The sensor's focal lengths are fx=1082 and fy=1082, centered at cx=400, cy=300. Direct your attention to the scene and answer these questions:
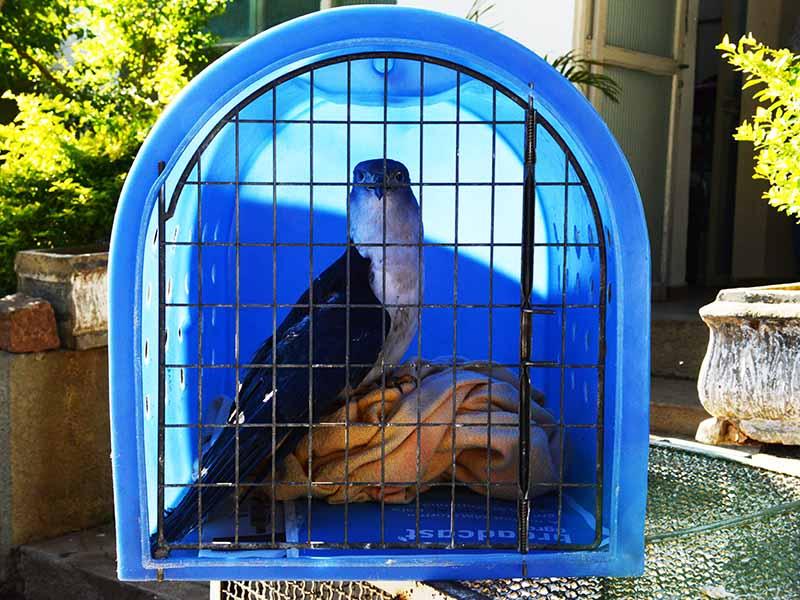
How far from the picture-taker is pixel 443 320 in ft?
9.31

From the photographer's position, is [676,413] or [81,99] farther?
[81,99]

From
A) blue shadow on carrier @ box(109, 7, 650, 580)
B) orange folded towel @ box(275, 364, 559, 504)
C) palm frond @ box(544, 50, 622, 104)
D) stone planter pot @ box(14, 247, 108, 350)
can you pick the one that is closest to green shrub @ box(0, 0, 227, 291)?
stone planter pot @ box(14, 247, 108, 350)

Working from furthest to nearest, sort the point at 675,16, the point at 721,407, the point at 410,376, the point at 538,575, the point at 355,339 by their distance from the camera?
the point at 675,16 → the point at 721,407 → the point at 410,376 → the point at 355,339 → the point at 538,575

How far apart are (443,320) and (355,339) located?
704 mm

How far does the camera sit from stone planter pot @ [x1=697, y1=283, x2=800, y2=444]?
9.98ft

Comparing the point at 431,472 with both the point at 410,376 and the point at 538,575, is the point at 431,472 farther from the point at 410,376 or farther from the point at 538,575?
the point at 538,575

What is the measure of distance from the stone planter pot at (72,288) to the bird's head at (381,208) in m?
1.61

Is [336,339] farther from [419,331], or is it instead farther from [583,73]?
[583,73]

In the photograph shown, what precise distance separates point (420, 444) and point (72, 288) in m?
1.88

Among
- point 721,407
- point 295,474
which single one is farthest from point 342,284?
point 721,407

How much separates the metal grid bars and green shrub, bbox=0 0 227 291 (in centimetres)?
161

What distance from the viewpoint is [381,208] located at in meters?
2.29

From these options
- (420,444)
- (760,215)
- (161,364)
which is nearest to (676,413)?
(420,444)

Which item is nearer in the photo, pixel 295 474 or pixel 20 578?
pixel 295 474
